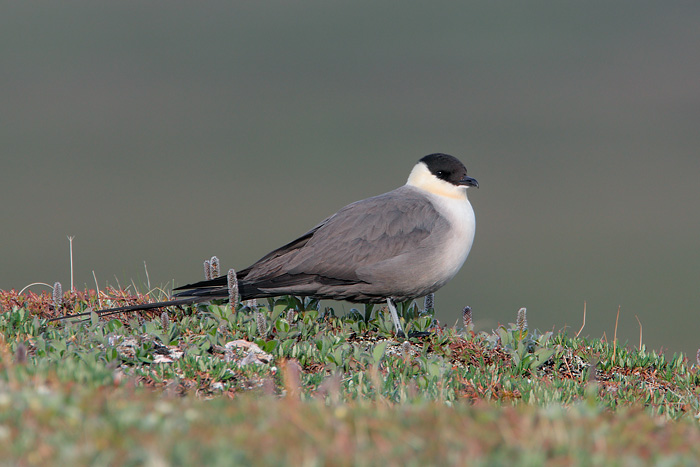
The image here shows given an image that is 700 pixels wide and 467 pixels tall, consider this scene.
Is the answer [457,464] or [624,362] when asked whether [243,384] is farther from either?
[624,362]

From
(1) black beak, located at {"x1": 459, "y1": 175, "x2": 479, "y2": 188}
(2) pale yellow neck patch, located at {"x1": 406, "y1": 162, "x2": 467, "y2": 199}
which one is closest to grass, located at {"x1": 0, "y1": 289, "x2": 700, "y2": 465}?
(2) pale yellow neck patch, located at {"x1": 406, "y1": 162, "x2": 467, "y2": 199}

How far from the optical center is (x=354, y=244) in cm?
715

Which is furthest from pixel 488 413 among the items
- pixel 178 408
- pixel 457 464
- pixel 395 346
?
pixel 395 346

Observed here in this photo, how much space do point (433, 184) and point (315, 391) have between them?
3218 mm

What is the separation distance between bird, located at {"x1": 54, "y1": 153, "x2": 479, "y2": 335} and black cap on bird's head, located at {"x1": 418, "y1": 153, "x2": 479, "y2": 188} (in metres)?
0.36

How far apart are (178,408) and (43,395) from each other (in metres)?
0.58

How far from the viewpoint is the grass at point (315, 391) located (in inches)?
109

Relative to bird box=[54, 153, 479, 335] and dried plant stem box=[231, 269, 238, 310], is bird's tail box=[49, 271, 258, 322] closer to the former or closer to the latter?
bird box=[54, 153, 479, 335]

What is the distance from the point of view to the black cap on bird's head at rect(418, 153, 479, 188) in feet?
25.5

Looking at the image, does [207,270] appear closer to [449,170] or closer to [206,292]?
[206,292]

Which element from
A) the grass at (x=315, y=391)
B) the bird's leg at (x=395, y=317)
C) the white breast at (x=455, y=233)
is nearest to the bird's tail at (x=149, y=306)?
the grass at (x=315, y=391)

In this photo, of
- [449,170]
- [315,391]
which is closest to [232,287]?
A: [315,391]

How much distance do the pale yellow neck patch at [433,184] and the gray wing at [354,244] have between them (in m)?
0.37

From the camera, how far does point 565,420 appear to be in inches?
127
